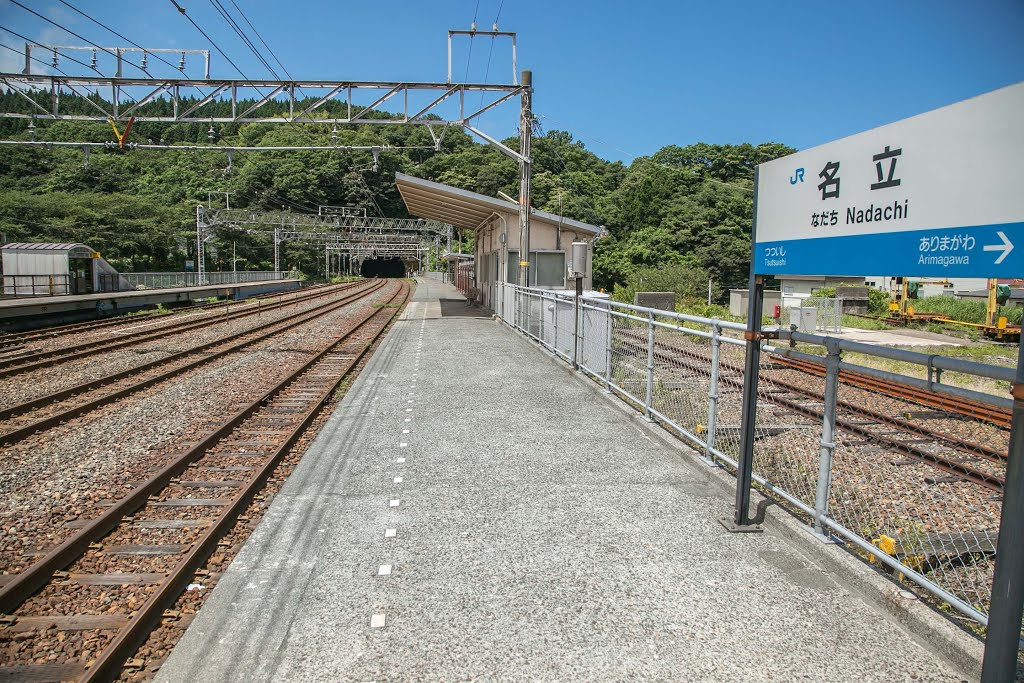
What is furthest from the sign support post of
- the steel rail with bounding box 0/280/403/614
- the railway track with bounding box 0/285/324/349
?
the railway track with bounding box 0/285/324/349

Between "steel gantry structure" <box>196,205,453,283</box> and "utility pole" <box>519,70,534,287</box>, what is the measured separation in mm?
29462

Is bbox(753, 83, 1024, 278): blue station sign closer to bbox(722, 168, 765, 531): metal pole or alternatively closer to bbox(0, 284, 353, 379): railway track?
bbox(722, 168, 765, 531): metal pole

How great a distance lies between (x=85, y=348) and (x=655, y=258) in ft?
151

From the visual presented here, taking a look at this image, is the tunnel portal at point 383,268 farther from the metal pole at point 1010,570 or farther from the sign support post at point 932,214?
the metal pole at point 1010,570

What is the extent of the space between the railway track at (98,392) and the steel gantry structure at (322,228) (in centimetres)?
3368

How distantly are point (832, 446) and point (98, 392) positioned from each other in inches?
421

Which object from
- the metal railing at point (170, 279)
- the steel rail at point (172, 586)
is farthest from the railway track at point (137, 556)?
the metal railing at point (170, 279)

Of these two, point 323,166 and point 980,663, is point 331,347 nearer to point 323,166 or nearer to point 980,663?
point 980,663

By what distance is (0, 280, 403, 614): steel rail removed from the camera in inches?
159

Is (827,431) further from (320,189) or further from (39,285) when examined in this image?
(320,189)

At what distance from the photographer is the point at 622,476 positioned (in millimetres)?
6078

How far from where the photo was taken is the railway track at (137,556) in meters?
3.52

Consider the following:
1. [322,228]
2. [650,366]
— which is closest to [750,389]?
[650,366]

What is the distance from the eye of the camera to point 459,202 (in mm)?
24219
